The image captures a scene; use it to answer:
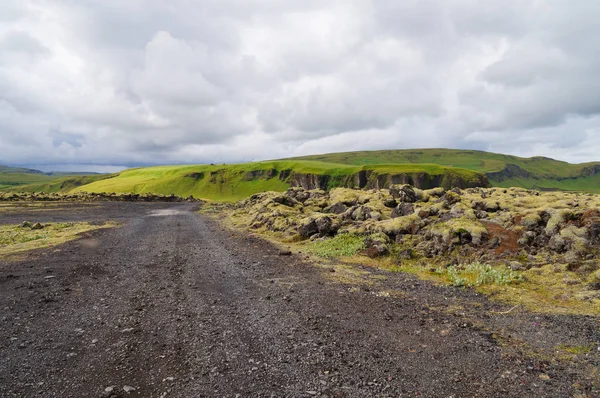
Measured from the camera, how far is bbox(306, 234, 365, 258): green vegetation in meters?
23.2

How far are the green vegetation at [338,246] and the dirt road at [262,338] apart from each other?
5060mm

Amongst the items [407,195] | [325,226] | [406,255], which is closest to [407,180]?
[407,195]

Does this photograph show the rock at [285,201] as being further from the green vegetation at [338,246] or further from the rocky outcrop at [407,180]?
the rocky outcrop at [407,180]

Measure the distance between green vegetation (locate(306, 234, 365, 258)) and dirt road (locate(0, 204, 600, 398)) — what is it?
5060 mm

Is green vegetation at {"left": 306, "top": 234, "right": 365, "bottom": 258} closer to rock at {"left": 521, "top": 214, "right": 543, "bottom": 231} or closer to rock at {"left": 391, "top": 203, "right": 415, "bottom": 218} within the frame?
rock at {"left": 391, "top": 203, "right": 415, "bottom": 218}

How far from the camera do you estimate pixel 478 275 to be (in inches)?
641

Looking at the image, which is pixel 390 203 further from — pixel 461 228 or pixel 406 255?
pixel 406 255

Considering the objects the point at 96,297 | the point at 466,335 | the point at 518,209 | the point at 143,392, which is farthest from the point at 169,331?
the point at 518,209

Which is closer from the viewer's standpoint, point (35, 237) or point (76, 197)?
point (35, 237)

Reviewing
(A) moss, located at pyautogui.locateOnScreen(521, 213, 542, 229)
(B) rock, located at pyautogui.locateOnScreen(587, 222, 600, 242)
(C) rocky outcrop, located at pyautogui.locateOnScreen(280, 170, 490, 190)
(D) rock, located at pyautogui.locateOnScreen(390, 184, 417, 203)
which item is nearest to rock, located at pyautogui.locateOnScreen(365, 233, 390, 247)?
(A) moss, located at pyautogui.locateOnScreen(521, 213, 542, 229)

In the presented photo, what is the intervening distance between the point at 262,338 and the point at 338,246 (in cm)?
1509

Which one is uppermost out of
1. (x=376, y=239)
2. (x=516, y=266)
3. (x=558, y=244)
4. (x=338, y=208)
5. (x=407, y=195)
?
(x=407, y=195)

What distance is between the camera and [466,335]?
10.5 m

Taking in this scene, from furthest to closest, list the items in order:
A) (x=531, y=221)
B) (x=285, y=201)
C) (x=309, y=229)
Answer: (x=285, y=201)
(x=309, y=229)
(x=531, y=221)
